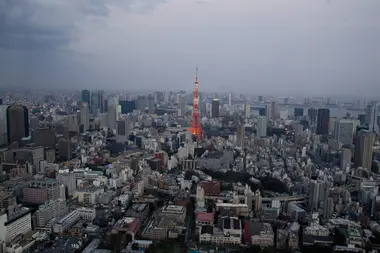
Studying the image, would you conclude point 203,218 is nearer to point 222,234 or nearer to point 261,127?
point 222,234

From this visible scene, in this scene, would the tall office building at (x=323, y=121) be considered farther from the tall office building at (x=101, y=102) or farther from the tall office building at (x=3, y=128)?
the tall office building at (x=3, y=128)

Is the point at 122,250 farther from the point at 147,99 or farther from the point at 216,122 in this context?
the point at 147,99

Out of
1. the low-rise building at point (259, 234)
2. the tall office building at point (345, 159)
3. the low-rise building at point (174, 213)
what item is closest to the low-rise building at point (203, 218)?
the low-rise building at point (174, 213)

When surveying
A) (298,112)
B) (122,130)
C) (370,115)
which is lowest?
(122,130)

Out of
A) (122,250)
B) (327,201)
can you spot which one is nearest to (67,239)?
(122,250)

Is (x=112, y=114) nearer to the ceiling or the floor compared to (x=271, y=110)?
nearer to the floor

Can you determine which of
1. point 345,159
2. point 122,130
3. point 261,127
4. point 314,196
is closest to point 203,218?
point 314,196
